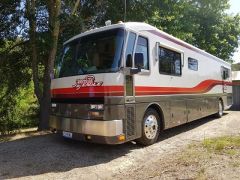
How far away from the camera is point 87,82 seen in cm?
743

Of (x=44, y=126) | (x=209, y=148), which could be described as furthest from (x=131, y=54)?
(x=44, y=126)

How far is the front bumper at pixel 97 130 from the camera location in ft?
23.0

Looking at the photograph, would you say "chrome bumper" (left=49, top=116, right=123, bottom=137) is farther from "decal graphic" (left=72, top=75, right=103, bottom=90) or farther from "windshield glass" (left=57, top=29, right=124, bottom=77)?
"windshield glass" (left=57, top=29, right=124, bottom=77)

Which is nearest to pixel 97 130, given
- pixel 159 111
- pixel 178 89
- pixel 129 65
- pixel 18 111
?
pixel 129 65

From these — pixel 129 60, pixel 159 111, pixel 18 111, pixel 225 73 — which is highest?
pixel 225 73

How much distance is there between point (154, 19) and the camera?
50.9ft

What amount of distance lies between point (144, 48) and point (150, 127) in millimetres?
2054

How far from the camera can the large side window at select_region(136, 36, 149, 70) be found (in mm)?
7980

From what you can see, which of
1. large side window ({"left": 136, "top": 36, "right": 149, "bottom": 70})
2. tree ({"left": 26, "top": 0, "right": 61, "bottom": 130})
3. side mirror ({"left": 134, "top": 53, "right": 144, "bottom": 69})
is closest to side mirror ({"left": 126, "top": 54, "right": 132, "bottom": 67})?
side mirror ({"left": 134, "top": 53, "right": 144, "bottom": 69})

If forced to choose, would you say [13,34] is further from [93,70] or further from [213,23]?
[213,23]

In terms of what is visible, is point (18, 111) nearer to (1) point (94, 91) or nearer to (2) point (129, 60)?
(1) point (94, 91)

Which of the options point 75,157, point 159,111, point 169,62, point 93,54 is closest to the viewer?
point 75,157

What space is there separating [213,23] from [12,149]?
945 inches

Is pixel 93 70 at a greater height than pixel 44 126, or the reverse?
pixel 93 70
